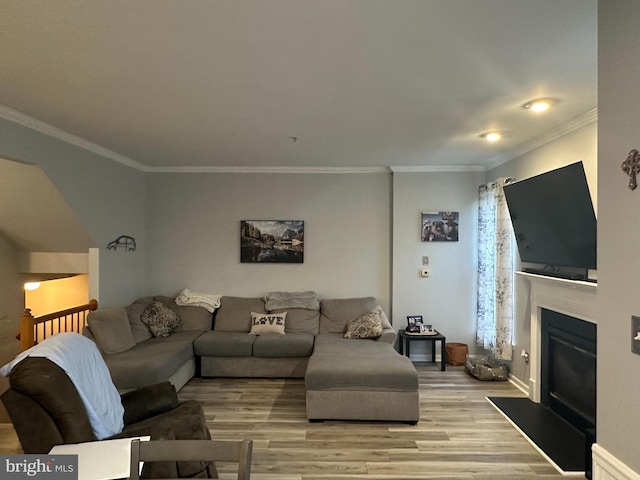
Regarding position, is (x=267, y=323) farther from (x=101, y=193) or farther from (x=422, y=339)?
(x=101, y=193)

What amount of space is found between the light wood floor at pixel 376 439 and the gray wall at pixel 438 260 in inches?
44.3

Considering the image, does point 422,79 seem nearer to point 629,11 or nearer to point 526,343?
point 629,11

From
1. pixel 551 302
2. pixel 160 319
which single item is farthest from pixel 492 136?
pixel 160 319

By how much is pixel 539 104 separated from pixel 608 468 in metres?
2.46

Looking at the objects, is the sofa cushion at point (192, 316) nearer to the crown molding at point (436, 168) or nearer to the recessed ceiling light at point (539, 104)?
the crown molding at point (436, 168)

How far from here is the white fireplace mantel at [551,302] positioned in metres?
3.15

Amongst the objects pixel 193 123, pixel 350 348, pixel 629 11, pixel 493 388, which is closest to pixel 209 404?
pixel 350 348

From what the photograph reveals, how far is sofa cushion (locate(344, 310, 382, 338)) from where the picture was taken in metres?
4.73

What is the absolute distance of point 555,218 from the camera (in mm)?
3309

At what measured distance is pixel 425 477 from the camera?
8.91 feet

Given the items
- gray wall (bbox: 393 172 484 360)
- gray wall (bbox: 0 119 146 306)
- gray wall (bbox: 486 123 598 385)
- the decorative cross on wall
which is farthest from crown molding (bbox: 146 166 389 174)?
the decorative cross on wall

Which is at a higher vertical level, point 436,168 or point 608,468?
point 436,168

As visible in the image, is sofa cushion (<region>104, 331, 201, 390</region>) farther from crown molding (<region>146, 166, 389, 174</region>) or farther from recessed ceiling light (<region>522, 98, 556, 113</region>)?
recessed ceiling light (<region>522, 98, 556, 113</region>)

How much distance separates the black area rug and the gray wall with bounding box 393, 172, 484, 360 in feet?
4.62
